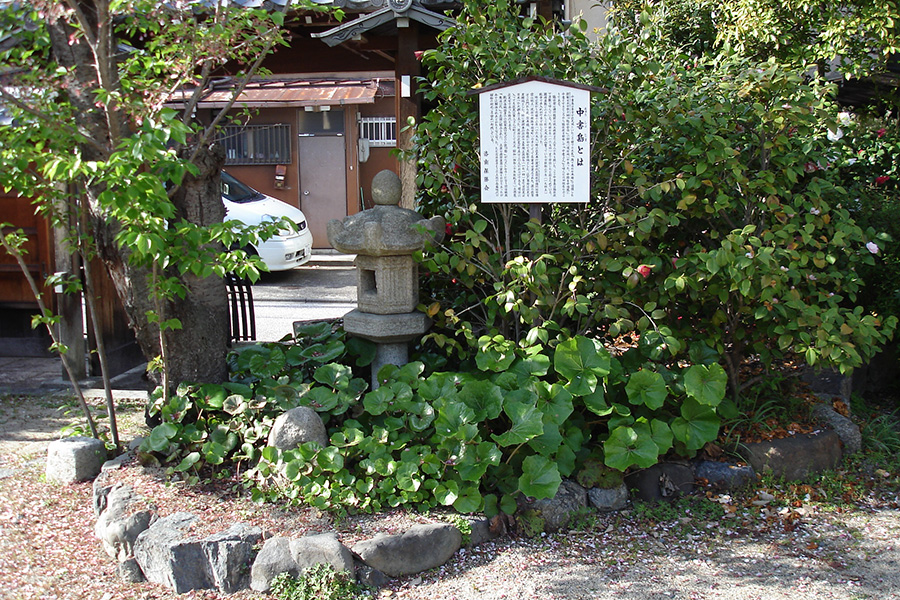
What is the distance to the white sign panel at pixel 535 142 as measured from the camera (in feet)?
15.4

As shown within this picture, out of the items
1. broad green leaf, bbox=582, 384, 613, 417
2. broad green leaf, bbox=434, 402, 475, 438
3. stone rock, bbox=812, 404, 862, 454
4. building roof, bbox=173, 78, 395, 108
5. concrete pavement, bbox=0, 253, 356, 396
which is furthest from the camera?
building roof, bbox=173, 78, 395, 108

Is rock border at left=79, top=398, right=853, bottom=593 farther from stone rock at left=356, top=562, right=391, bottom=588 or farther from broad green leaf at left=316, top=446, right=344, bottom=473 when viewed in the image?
broad green leaf at left=316, top=446, right=344, bottom=473

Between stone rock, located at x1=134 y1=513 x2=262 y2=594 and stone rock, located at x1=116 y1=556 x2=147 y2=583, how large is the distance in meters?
0.08

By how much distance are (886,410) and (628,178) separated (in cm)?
297

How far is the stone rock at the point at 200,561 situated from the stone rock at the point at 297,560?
83 mm

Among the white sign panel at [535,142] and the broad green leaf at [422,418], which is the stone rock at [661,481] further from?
the white sign panel at [535,142]

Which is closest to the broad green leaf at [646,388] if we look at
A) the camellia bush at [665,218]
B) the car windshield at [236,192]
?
the camellia bush at [665,218]

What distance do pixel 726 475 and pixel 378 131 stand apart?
12371 mm

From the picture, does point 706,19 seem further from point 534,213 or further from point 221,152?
point 221,152

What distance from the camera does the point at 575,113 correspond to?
4691 millimetres

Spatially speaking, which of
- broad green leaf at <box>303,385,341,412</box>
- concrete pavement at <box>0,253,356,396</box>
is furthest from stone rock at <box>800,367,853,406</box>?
concrete pavement at <box>0,253,356,396</box>

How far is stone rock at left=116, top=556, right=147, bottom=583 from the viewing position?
3818 millimetres

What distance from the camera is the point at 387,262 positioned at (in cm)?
497

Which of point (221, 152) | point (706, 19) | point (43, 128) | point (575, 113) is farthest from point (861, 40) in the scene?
point (43, 128)
